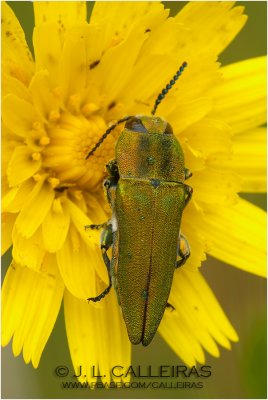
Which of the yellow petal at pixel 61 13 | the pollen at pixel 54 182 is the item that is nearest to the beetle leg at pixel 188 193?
the pollen at pixel 54 182

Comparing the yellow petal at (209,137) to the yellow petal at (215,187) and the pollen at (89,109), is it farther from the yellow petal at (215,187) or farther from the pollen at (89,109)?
the pollen at (89,109)

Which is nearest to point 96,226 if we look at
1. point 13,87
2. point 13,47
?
point 13,87

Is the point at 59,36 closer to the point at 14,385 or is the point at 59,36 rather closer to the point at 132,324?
the point at 132,324

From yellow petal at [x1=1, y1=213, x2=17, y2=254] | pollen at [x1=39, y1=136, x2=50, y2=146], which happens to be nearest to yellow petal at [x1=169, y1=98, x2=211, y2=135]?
pollen at [x1=39, y1=136, x2=50, y2=146]

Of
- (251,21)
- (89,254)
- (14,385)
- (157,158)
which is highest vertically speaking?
(251,21)

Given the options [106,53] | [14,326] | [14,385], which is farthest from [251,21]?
[14,385]

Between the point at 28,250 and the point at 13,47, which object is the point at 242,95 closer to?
the point at 13,47
